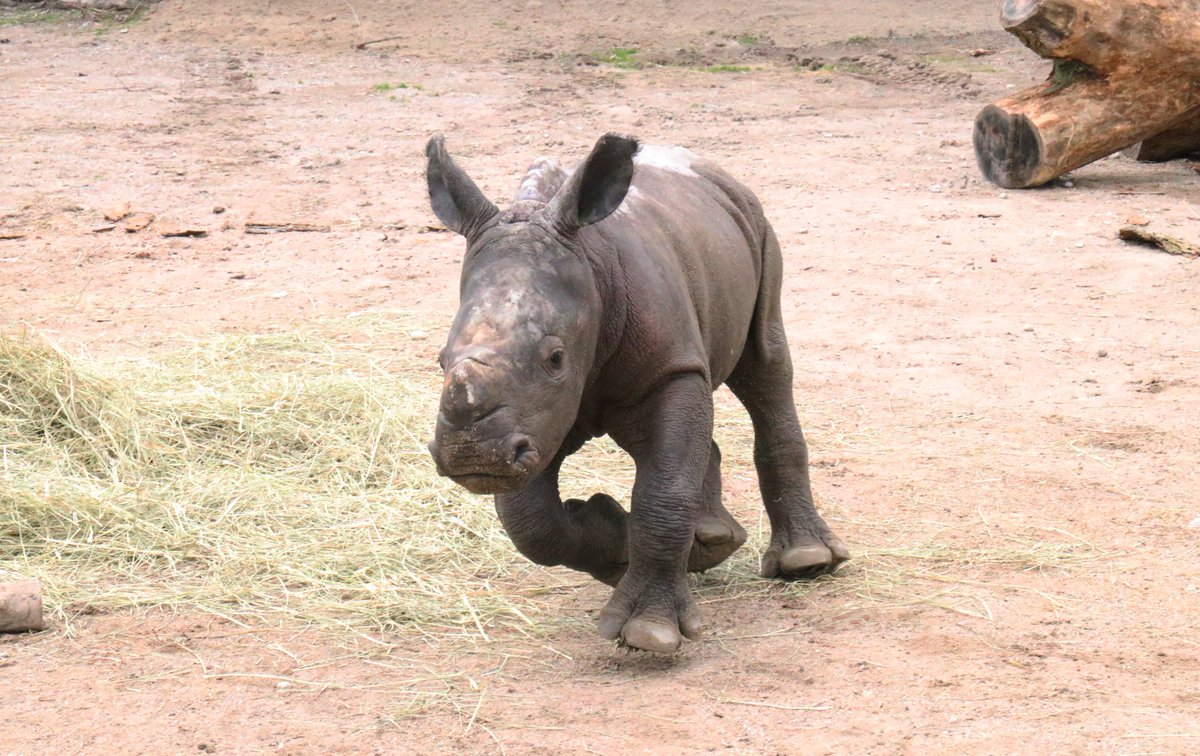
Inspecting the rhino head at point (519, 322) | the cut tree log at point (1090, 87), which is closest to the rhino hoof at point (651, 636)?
the rhino head at point (519, 322)

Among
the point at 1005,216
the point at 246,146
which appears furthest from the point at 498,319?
the point at 246,146

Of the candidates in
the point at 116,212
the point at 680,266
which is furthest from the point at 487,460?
the point at 116,212

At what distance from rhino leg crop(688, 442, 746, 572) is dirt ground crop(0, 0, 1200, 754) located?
211 millimetres

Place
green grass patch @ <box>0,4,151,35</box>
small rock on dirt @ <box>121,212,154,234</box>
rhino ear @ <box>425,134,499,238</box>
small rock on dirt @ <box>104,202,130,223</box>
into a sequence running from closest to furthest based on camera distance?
rhino ear @ <box>425,134,499,238</box> < small rock on dirt @ <box>121,212,154,234</box> < small rock on dirt @ <box>104,202,130,223</box> < green grass patch @ <box>0,4,151,35</box>

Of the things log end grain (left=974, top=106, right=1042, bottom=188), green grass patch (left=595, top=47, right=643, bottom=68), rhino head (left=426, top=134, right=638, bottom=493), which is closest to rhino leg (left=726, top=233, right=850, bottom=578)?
rhino head (left=426, top=134, right=638, bottom=493)

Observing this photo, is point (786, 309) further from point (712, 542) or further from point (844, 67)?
point (844, 67)

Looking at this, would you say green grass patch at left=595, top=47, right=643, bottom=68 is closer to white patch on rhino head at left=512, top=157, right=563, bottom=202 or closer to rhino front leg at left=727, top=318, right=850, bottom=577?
rhino front leg at left=727, top=318, right=850, bottom=577

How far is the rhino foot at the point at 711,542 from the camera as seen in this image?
4.95 m

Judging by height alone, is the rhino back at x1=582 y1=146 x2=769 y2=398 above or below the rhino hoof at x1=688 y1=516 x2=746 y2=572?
above

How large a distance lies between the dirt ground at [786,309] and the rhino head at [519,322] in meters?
0.81

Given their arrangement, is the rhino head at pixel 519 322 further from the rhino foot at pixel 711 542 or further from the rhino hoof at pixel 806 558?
the rhino hoof at pixel 806 558

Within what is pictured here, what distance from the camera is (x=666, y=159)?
5.39 m

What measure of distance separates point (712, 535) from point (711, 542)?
32 millimetres

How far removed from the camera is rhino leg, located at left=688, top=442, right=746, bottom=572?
4.95 m
